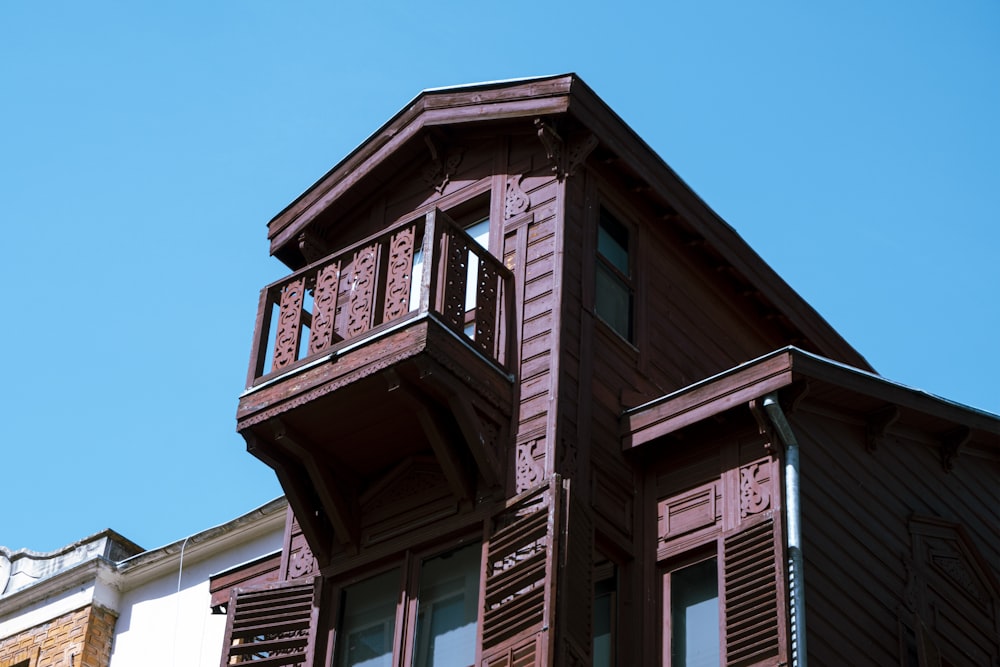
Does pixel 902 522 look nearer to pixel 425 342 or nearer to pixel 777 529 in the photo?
pixel 777 529

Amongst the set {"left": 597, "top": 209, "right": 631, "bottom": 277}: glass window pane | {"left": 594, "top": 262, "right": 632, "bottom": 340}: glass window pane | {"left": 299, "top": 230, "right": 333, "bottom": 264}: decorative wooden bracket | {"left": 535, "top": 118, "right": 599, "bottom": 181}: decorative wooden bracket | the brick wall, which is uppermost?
{"left": 299, "top": 230, "right": 333, "bottom": 264}: decorative wooden bracket

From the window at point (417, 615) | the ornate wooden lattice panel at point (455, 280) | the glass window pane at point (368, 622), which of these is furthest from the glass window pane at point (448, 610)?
the ornate wooden lattice panel at point (455, 280)

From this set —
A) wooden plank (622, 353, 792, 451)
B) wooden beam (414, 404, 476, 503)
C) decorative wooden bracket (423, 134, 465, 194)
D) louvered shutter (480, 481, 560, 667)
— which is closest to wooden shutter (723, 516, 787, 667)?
wooden plank (622, 353, 792, 451)

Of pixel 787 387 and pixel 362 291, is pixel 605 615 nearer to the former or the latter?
pixel 787 387

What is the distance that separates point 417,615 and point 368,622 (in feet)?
2.45

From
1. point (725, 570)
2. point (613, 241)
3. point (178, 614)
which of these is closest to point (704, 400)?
point (725, 570)

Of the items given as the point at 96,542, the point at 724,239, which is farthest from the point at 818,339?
the point at 96,542

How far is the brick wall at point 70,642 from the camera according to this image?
23.6 metres

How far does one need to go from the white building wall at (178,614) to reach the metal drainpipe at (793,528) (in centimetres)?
825

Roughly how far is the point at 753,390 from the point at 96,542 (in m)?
11.7

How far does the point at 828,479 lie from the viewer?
16.8 meters

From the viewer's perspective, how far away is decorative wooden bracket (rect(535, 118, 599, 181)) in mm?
18375

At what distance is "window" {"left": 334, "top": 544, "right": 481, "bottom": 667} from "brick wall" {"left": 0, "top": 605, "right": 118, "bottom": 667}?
7575 millimetres

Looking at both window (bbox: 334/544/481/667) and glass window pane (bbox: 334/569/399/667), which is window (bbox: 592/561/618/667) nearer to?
window (bbox: 334/544/481/667)
